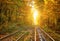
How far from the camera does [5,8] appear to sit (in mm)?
27344

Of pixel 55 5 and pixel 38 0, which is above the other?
pixel 38 0

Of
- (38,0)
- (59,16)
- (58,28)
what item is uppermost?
(38,0)

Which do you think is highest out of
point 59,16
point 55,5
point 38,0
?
point 38,0

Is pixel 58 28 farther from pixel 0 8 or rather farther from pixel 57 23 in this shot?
pixel 0 8

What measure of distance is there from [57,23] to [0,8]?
381 inches

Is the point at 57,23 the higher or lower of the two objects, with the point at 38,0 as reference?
lower

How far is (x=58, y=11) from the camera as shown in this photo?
94.6ft

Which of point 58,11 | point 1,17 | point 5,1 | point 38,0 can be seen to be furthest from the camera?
point 38,0

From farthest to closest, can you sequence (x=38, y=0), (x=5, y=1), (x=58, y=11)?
(x=38, y=0), (x=58, y=11), (x=5, y=1)

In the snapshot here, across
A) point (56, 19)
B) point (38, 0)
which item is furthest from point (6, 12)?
point (38, 0)

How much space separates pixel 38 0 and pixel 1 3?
102ft

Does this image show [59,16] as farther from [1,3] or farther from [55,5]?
[1,3]

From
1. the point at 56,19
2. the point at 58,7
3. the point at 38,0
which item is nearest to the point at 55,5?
the point at 58,7

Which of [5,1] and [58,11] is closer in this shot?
[5,1]
